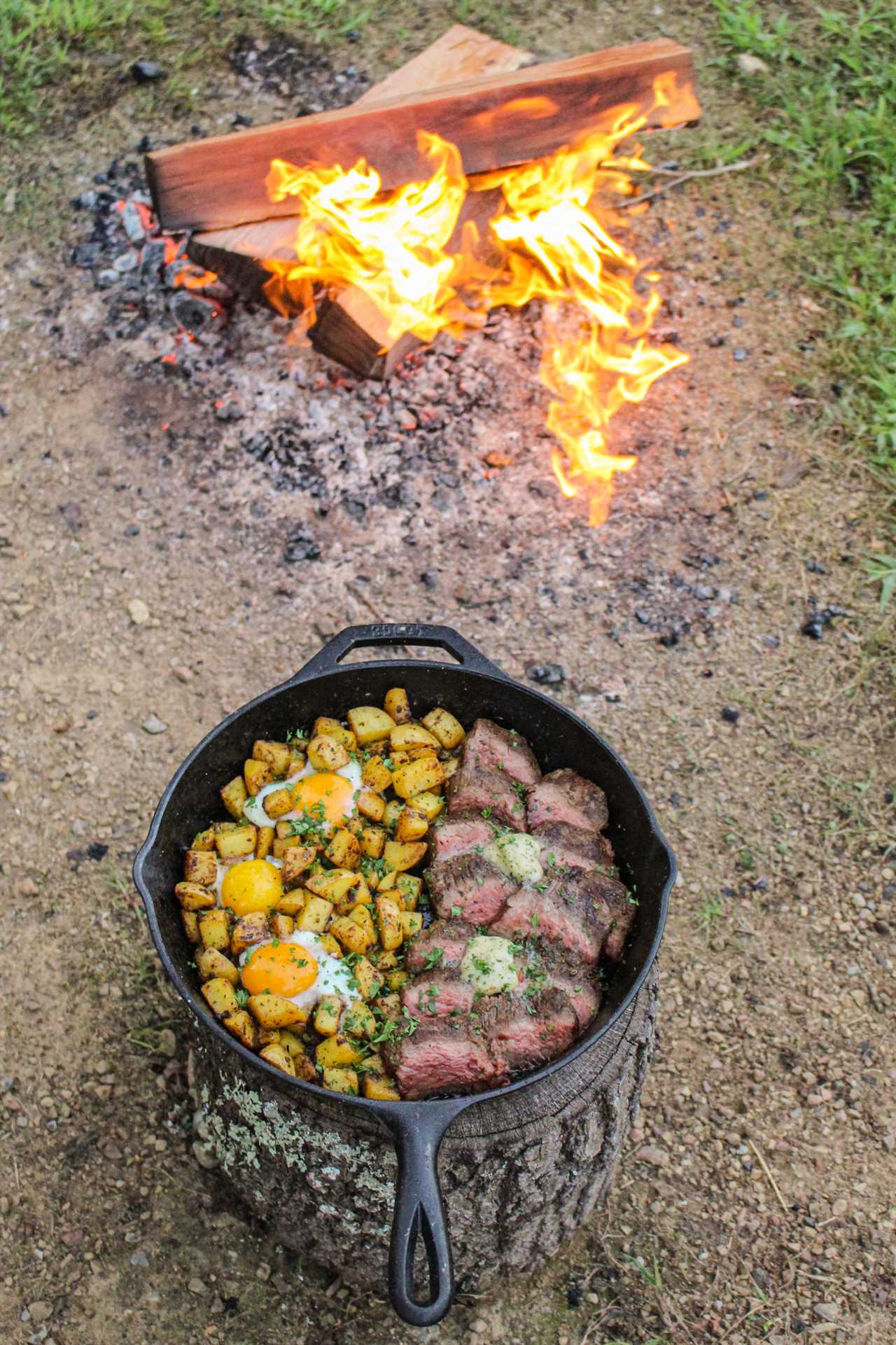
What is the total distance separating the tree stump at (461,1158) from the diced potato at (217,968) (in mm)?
138

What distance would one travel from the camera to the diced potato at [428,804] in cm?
270

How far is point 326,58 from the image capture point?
560 cm

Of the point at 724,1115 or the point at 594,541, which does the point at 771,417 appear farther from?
the point at 724,1115

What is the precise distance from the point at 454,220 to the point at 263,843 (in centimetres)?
294

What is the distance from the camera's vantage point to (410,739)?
9.09ft

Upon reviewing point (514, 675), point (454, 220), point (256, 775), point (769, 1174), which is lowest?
point (769, 1174)

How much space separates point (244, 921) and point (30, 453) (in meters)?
2.74

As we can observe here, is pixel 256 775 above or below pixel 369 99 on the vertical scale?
below

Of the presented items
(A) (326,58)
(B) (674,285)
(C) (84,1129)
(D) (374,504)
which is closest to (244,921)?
(C) (84,1129)

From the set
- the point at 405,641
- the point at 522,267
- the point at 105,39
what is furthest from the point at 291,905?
the point at 105,39

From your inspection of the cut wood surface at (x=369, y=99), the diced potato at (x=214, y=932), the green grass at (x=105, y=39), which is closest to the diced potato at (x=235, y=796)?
the diced potato at (x=214, y=932)

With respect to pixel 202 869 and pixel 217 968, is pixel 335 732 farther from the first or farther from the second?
pixel 217 968

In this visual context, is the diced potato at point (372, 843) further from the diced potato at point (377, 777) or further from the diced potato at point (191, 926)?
the diced potato at point (191, 926)

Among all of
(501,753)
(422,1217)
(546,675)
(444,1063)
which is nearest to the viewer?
(422,1217)
